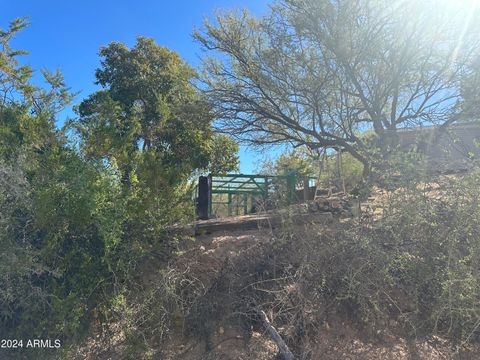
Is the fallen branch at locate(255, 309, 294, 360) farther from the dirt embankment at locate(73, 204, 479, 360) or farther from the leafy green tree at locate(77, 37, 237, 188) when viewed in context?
the leafy green tree at locate(77, 37, 237, 188)

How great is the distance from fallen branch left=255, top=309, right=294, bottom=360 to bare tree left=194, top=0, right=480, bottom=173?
3.95 m

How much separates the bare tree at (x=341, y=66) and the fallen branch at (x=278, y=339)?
3946 mm

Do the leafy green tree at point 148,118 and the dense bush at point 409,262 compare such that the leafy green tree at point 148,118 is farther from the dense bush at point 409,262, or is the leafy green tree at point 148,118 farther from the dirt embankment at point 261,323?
the dense bush at point 409,262

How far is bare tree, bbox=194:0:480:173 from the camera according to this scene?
8.70 metres

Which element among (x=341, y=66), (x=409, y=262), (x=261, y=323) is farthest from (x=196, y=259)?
(x=341, y=66)

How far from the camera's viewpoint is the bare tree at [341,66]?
28.5 feet

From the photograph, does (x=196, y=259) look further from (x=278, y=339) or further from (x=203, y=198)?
(x=203, y=198)

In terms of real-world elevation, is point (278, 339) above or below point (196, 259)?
below

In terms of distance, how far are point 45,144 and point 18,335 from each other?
240 centimetres

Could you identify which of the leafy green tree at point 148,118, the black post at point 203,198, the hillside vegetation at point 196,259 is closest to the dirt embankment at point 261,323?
the hillside vegetation at point 196,259

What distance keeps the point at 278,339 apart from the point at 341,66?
6196 mm

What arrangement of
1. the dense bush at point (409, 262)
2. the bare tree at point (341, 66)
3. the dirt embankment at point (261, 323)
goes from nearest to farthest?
the dirt embankment at point (261, 323)
the dense bush at point (409, 262)
the bare tree at point (341, 66)

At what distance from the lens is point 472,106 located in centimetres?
912

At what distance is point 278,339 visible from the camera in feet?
15.9
